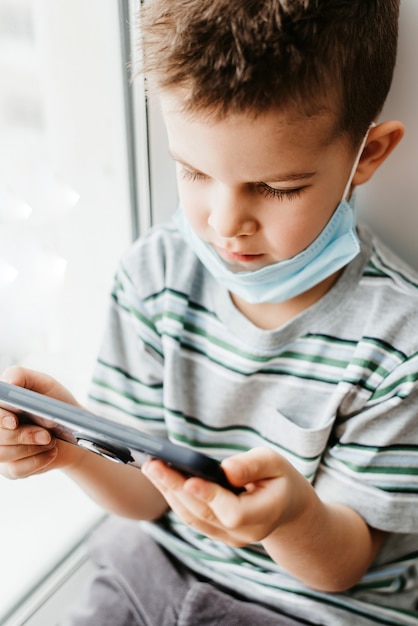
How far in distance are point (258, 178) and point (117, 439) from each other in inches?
10.0

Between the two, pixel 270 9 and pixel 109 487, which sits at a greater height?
pixel 270 9

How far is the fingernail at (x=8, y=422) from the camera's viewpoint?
579 millimetres

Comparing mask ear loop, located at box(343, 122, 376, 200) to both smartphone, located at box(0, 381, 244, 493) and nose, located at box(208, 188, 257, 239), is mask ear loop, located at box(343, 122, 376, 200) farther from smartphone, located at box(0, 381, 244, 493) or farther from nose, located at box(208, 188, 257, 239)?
smartphone, located at box(0, 381, 244, 493)

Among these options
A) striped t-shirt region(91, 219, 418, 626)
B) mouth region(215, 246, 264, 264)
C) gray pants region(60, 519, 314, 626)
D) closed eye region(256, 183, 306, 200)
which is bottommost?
gray pants region(60, 519, 314, 626)

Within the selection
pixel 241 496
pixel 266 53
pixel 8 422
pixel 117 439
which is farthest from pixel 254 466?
pixel 266 53

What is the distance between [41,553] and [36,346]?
1.04ft

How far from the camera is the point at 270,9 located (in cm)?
49

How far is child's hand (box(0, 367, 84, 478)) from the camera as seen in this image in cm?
60

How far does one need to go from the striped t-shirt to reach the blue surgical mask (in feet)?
0.15

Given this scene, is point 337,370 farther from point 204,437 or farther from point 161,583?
point 161,583

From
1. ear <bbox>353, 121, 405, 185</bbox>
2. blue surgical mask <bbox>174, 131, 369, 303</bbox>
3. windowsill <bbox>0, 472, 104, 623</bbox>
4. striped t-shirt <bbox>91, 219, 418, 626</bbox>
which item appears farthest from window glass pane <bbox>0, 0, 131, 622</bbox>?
ear <bbox>353, 121, 405, 185</bbox>

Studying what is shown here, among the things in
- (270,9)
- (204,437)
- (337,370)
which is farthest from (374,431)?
(270,9)

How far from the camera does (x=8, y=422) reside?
0.58 meters

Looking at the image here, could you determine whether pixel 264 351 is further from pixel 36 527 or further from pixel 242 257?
pixel 36 527
